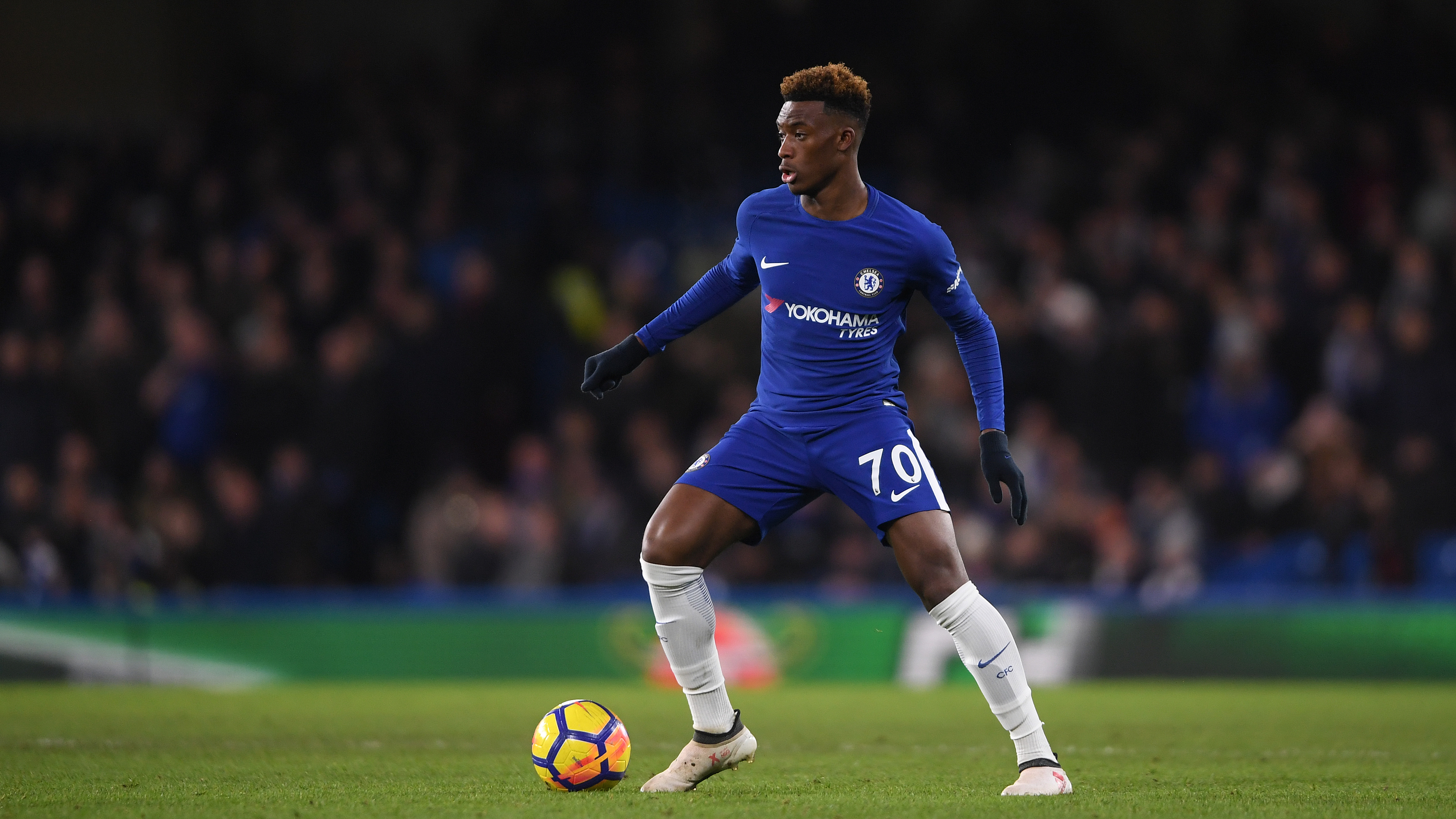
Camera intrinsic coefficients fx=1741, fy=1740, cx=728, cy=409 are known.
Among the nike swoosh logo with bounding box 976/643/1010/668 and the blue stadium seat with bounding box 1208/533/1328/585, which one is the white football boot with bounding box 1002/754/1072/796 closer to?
the nike swoosh logo with bounding box 976/643/1010/668

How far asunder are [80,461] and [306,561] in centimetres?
202

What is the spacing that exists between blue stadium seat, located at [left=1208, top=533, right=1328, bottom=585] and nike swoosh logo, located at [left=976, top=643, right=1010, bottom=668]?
316 inches

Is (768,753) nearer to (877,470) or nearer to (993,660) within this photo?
(993,660)

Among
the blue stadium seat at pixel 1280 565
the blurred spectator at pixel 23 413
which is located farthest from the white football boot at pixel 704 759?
the blurred spectator at pixel 23 413

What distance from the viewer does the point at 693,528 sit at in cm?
576

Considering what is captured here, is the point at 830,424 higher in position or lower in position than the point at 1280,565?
higher

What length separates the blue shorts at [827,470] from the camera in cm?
568

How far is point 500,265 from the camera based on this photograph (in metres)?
15.8

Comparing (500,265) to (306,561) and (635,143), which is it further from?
(306,561)

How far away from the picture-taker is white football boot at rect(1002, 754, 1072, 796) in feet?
18.1

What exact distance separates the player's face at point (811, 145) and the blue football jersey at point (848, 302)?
0.16 metres

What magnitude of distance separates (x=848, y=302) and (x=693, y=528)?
35.9 inches

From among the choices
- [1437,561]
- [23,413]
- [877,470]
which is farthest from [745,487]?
[23,413]

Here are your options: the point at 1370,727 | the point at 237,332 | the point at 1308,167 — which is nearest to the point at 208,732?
the point at 1370,727
